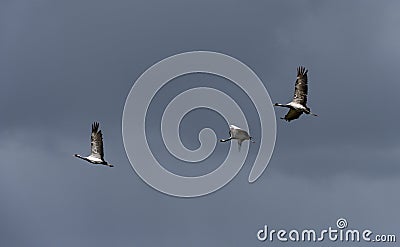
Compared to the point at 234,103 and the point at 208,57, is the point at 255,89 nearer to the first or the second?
the point at 234,103

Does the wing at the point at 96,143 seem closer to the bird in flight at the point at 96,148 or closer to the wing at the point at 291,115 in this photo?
the bird in flight at the point at 96,148

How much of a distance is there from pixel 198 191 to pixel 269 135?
7.83 metres

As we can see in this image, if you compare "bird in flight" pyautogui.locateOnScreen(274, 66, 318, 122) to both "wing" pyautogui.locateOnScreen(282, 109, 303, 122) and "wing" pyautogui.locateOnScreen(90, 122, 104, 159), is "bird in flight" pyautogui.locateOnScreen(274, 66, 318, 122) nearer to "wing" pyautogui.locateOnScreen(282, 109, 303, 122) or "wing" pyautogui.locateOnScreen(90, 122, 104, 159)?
"wing" pyautogui.locateOnScreen(282, 109, 303, 122)

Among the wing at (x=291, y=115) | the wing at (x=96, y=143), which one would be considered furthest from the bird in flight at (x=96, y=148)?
the wing at (x=291, y=115)

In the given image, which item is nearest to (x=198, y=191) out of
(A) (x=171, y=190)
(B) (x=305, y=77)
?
(A) (x=171, y=190)

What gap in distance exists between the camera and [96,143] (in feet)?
522

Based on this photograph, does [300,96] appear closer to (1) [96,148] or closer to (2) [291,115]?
(2) [291,115]

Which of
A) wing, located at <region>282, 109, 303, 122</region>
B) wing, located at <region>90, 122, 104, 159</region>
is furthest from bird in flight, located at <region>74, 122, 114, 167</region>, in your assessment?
wing, located at <region>282, 109, 303, 122</region>

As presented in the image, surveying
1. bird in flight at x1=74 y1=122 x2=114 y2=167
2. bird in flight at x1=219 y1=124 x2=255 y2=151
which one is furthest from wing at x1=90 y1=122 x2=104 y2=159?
bird in flight at x1=219 y1=124 x2=255 y2=151

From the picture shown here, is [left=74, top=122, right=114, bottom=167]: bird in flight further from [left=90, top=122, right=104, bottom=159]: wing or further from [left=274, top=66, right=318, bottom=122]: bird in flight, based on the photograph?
[left=274, top=66, right=318, bottom=122]: bird in flight

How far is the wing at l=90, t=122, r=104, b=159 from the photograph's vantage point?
520 ft

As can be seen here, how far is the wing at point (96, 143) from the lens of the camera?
520ft

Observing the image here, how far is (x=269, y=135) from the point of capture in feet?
486

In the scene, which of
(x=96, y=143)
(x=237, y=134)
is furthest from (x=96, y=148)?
(x=237, y=134)
